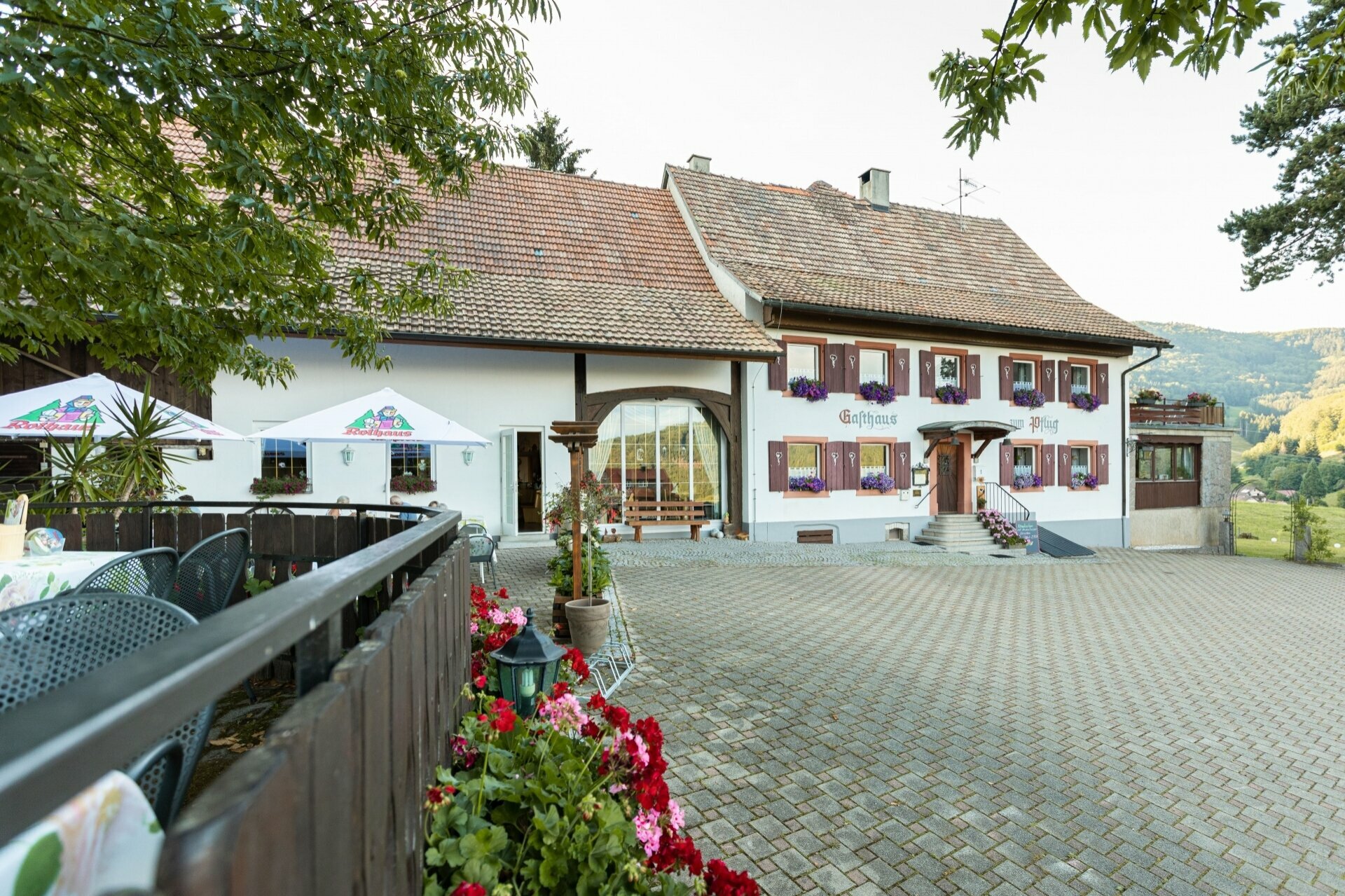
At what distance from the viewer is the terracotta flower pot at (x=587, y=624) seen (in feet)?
18.4

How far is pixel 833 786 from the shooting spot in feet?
12.3

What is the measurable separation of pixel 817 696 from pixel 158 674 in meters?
5.03

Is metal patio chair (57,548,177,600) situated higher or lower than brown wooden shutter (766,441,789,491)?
lower

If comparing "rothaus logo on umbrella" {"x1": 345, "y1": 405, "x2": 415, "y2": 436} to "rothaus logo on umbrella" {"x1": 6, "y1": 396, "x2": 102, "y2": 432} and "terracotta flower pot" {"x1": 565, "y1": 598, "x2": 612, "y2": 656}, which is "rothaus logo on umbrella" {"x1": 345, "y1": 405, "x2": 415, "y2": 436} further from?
Result: "terracotta flower pot" {"x1": 565, "y1": 598, "x2": 612, "y2": 656}

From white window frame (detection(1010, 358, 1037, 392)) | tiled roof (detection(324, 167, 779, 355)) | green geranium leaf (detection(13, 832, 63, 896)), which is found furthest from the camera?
white window frame (detection(1010, 358, 1037, 392))

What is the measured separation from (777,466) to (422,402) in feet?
23.3

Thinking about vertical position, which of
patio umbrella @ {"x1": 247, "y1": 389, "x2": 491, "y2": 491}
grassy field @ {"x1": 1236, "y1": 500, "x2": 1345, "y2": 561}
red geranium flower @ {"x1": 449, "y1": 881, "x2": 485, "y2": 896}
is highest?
patio umbrella @ {"x1": 247, "y1": 389, "x2": 491, "y2": 491}

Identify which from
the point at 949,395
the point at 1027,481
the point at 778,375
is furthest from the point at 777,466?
the point at 1027,481

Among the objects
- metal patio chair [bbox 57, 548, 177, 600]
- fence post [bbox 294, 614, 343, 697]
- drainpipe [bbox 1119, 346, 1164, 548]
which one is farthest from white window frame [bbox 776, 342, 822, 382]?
fence post [bbox 294, 614, 343, 697]

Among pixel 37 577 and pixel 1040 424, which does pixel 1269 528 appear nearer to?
pixel 1040 424

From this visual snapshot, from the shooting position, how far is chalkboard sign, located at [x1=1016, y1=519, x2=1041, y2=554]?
1582 cm

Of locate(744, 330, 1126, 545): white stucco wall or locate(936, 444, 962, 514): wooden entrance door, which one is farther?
locate(936, 444, 962, 514): wooden entrance door

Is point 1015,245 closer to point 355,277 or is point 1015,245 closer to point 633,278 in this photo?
point 633,278

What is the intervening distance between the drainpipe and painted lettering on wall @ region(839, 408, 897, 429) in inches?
302
